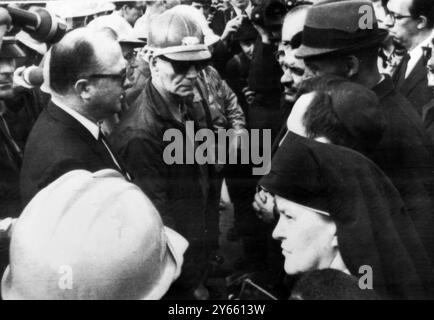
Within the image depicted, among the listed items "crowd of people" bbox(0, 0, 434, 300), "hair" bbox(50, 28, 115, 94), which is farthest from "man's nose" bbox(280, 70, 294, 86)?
"hair" bbox(50, 28, 115, 94)

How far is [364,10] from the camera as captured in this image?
3.45 m

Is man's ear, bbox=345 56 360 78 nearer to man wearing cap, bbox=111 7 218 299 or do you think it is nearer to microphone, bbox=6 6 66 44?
man wearing cap, bbox=111 7 218 299

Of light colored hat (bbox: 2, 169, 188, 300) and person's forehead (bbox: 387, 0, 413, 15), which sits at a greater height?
person's forehead (bbox: 387, 0, 413, 15)

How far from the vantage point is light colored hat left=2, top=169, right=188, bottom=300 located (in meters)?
3.47

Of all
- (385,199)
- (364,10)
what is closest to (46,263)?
(385,199)

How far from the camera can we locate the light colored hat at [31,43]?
3.53 meters

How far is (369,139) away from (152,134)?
741mm

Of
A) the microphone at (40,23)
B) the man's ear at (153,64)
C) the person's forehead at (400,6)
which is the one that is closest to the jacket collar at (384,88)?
the person's forehead at (400,6)

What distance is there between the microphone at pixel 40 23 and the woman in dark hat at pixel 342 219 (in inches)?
34.4

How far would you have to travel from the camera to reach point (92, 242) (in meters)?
3.47

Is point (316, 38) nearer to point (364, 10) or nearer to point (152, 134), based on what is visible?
point (364, 10)

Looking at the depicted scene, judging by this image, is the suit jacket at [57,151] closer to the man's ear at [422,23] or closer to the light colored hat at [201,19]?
the light colored hat at [201,19]

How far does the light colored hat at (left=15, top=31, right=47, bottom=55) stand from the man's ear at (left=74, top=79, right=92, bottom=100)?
18cm
